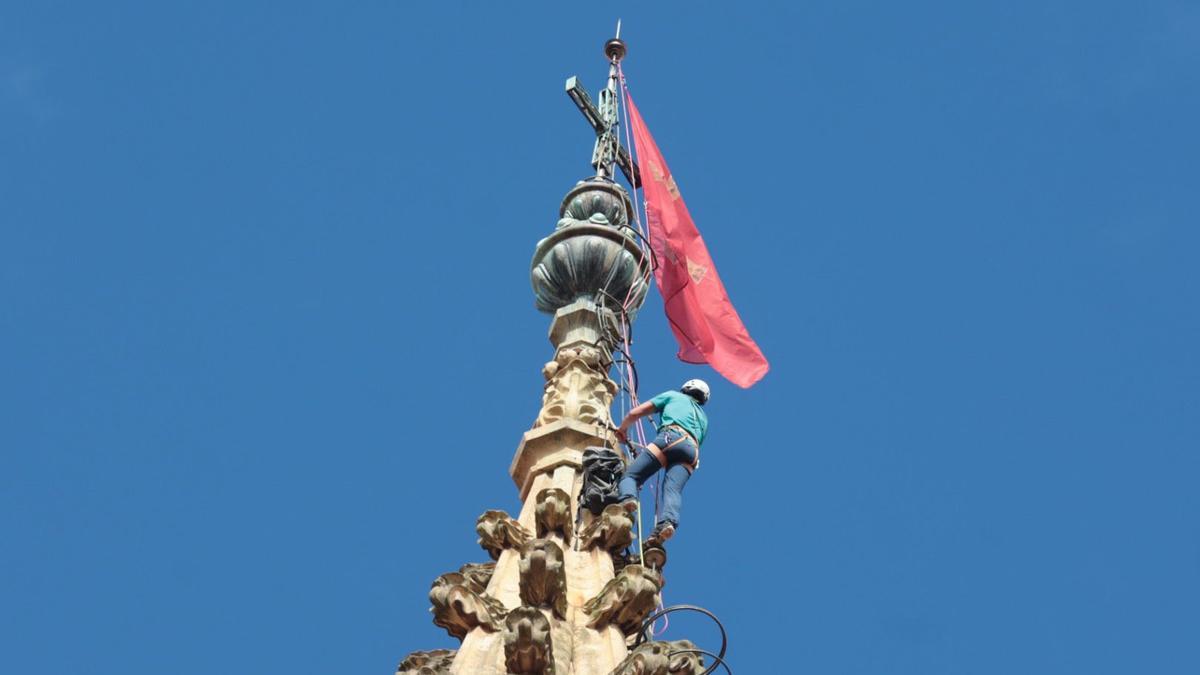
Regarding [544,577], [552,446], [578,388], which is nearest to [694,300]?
→ [578,388]

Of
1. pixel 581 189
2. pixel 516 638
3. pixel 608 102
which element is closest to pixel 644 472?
pixel 516 638

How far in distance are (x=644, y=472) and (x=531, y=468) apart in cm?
175

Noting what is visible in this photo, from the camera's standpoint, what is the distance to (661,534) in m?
16.5

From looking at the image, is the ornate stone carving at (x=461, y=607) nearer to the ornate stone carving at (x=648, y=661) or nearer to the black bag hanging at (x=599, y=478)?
the ornate stone carving at (x=648, y=661)

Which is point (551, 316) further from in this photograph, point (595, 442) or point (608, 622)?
point (608, 622)

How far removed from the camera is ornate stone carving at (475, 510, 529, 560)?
16312 millimetres

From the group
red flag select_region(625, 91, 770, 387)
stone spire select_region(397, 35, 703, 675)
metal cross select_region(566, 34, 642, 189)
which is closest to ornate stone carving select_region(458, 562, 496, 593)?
stone spire select_region(397, 35, 703, 675)

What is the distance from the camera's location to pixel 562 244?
22141mm

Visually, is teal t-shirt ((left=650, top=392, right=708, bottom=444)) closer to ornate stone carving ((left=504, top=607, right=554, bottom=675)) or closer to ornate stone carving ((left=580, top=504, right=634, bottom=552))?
ornate stone carving ((left=580, top=504, right=634, bottom=552))

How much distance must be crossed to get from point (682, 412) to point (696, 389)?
2.50 feet

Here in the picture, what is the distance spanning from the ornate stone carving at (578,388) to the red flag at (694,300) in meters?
1.47

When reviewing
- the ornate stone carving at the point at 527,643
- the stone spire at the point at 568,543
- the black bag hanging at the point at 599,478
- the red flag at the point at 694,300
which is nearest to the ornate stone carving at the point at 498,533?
the stone spire at the point at 568,543

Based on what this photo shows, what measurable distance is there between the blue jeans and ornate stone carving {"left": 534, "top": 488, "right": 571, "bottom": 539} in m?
0.79

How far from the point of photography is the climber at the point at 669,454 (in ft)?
55.2
